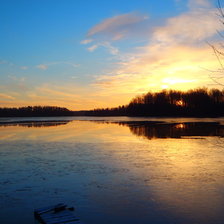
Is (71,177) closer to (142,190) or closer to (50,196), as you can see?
(50,196)

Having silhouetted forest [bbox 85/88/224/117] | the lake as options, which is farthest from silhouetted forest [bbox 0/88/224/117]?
the lake

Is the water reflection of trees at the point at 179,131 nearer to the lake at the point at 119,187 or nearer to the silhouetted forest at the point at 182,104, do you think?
the lake at the point at 119,187

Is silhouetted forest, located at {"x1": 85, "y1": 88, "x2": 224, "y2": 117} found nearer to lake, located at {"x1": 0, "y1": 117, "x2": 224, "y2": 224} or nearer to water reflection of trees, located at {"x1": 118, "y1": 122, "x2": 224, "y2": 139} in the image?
water reflection of trees, located at {"x1": 118, "y1": 122, "x2": 224, "y2": 139}

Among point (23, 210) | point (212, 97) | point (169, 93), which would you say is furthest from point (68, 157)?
point (169, 93)

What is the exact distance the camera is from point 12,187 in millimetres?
7559

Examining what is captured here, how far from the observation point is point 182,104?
305 feet

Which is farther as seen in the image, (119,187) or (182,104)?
(182,104)

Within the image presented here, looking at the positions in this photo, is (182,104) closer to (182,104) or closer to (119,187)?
(182,104)

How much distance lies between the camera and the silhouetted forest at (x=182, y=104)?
7410cm

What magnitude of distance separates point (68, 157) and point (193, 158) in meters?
5.52

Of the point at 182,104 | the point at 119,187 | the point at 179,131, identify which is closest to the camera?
the point at 119,187

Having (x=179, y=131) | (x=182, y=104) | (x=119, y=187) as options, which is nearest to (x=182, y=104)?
(x=182, y=104)

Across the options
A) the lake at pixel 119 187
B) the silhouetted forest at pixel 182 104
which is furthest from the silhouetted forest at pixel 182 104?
the lake at pixel 119 187

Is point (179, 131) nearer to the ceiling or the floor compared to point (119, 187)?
nearer to the ceiling
